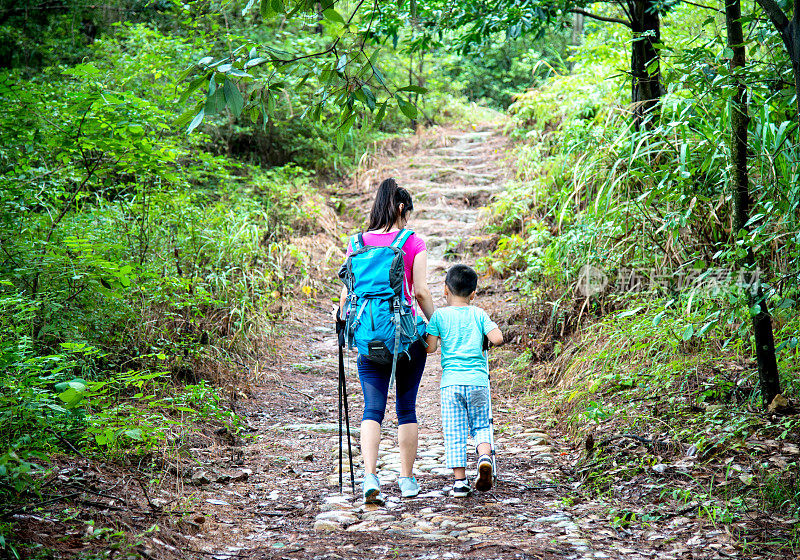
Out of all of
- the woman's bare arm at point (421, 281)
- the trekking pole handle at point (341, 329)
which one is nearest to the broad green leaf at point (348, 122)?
the woman's bare arm at point (421, 281)

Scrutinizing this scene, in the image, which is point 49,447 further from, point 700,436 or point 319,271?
point 319,271

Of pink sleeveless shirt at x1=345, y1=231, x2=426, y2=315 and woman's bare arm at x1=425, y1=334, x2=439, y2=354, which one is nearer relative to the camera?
pink sleeveless shirt at x1=345, y1=231, x2=426, y2=315

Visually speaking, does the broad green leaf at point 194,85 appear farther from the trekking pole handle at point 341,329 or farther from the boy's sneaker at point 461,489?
the boy's sneaker at point 461,489

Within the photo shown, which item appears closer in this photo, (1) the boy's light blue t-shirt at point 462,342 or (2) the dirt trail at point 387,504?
(2) the dirt trail at point 387,504

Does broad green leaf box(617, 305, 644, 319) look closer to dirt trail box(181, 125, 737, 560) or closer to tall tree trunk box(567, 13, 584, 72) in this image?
dirt trail box(181, 125, 737, 560)

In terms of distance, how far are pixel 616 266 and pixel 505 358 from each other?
5.38 feet

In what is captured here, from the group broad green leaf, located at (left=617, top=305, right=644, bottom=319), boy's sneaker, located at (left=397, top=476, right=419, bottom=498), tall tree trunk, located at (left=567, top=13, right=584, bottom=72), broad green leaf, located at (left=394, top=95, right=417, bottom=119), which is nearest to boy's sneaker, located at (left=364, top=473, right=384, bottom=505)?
boy's sneaker, located at (left=397, top=476, right=419, bottom=498)

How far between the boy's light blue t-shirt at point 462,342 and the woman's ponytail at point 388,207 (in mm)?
695

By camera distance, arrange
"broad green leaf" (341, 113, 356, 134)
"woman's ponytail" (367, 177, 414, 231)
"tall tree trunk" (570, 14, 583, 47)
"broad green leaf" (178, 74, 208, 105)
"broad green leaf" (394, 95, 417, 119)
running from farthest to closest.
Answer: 1. "tall tree trunk" (570, 14, 583, 47)
2. "woman's ponytail" (367, 177, 414, 231)
3. "broad green leaf" (341, 113, 356, 134)
4. "broad green leaf" (394, 95, 417, 119)
5. "broad green leaf" (178, 74, 208, 105)

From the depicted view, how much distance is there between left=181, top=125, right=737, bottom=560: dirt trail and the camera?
2.97m

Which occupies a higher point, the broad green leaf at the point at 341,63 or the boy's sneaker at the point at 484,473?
the broad green leaf at the point at 341,63

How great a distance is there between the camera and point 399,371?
380 cm

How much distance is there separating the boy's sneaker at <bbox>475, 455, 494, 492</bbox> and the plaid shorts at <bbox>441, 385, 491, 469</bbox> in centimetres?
20

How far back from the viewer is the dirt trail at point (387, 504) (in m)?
2.97
